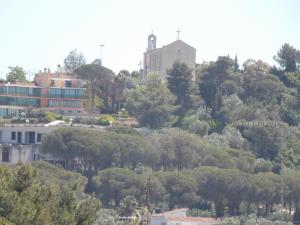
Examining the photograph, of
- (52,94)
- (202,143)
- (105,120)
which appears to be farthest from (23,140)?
(52,94)

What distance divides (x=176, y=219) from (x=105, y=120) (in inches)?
821

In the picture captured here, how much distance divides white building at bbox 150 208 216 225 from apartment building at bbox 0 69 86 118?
2535cm

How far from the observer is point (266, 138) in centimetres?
10462

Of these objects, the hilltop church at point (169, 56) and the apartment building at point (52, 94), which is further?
the hilltop church at point (169, 56)

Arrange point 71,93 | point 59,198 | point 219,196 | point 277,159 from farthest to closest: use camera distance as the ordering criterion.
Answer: point 71,93 → point 277,159 → point 219,196 → point 59,198

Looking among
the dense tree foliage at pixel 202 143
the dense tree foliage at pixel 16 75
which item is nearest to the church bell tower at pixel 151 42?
the dense tree foliage at pixel 202 143

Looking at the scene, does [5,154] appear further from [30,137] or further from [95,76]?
[95,76]

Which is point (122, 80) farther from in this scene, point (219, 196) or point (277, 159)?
point (219, 196)

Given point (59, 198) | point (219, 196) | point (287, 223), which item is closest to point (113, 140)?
point (219, 196)

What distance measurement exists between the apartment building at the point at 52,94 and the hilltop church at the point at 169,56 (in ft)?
28.3

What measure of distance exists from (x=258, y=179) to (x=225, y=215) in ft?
11.4

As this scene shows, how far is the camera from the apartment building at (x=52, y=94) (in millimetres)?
112000

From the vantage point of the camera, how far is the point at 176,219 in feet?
284

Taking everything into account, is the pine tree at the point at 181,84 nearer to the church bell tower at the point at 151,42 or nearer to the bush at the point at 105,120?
the bush at the point at 105,120
